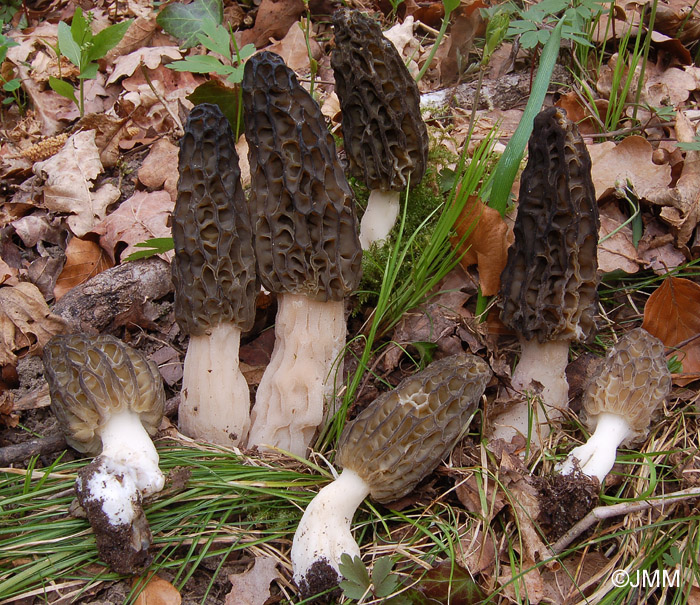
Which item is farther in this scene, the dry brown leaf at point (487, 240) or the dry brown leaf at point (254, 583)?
the dry brown leaf at point (487, 240)

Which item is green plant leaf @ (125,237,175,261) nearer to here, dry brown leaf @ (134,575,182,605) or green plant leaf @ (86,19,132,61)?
dry brown leaf @ (134,575,182,605)

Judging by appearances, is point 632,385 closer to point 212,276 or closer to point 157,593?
point 212,276

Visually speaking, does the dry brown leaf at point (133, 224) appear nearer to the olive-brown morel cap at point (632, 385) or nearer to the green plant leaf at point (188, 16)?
the green plant leaf at point (188, 16)

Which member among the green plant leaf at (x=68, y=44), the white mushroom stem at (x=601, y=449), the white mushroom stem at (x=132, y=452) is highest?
the green plant leaf at (x=68, y=44)

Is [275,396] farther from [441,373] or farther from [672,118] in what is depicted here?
[672,118]

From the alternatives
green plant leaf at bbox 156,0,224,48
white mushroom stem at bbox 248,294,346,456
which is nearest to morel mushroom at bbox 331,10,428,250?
white mushroom stem at bbox 248,294,346,456

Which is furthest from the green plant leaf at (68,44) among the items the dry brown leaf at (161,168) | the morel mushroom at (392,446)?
the morel mushroom at (392,446)

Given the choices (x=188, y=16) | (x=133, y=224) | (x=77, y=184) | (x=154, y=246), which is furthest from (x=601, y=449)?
(x=188, y=16)
